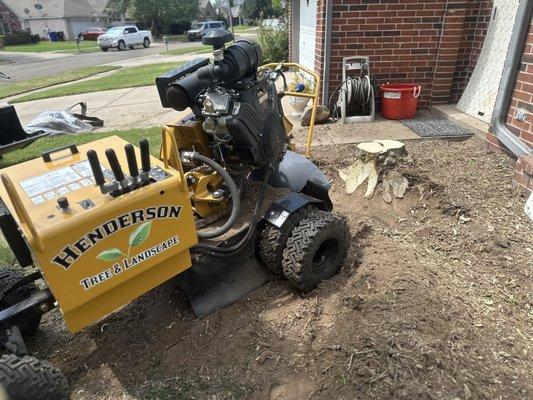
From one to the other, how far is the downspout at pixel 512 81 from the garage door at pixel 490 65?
1217 mm

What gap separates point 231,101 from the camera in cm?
253

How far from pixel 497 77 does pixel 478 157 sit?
5.59 ft

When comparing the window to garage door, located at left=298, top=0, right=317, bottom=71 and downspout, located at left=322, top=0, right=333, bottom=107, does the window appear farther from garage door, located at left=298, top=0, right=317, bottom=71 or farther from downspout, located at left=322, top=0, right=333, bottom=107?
downspout, located at left=322, top=0, right=333, bottom=107

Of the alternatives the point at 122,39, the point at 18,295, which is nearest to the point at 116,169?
the point at 18,295

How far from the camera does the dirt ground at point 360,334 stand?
6.43 feet

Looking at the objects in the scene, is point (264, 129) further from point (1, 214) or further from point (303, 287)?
point (1, 214)

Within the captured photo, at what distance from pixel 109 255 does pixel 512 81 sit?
398 cm

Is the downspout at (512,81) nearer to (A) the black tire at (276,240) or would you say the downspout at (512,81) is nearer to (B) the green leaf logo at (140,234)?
(A) the black tire at (276,240)

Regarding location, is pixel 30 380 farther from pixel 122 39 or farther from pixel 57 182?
pixel 122 39

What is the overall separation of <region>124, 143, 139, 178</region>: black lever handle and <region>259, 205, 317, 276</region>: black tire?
1.05 m

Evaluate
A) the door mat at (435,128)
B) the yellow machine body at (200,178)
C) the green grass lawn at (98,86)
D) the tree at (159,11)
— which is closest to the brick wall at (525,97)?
the door mat at (435,128)

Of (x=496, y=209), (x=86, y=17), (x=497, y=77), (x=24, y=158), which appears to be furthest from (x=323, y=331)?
(x=86, y=17)

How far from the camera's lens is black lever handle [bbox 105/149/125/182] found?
5.58 feet

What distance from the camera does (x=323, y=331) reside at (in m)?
2.31
